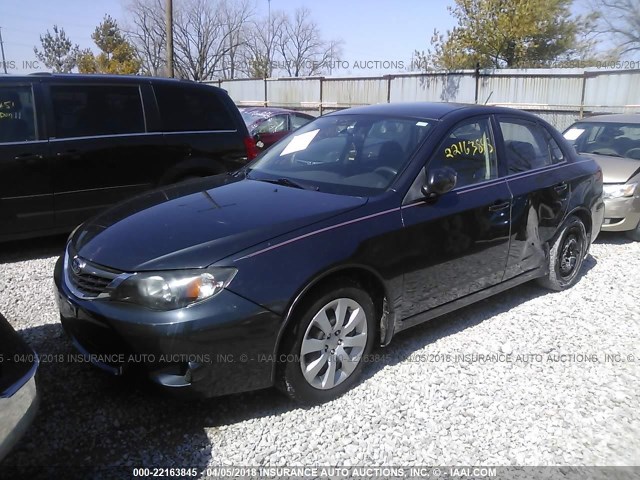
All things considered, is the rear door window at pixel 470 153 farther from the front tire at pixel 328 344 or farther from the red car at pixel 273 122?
the red car at pixel 273 122

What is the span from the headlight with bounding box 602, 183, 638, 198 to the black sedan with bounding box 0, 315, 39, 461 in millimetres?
6490

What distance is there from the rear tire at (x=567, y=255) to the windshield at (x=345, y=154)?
188 centimetres

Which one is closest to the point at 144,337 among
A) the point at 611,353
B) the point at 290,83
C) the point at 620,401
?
the point at 620,401

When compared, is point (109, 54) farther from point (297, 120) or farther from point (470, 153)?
point (470, 153)

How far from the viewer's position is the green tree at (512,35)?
22828mm

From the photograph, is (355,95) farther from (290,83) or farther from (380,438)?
(380,438)

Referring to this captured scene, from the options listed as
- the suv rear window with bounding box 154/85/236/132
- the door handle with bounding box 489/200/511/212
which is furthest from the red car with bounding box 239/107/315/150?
the door handle with bounding box 489/200/511/212

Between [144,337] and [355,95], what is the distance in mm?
19712

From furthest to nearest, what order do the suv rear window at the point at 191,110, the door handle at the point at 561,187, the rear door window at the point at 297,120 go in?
the rear door window at the point at 297,120
the suv rear window at the point at 191,110
the door handle at the point at 561,187

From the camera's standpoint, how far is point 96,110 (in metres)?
5.46

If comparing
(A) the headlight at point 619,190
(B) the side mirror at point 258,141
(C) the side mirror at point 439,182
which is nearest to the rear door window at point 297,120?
(B) the side mirror at point 258,141

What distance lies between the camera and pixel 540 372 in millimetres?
3469

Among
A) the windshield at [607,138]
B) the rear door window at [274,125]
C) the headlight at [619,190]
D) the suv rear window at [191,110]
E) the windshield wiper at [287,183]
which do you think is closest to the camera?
the windshield wiper at [287,183]

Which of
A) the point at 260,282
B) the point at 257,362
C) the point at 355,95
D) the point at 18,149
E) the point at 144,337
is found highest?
the point at 355,95
